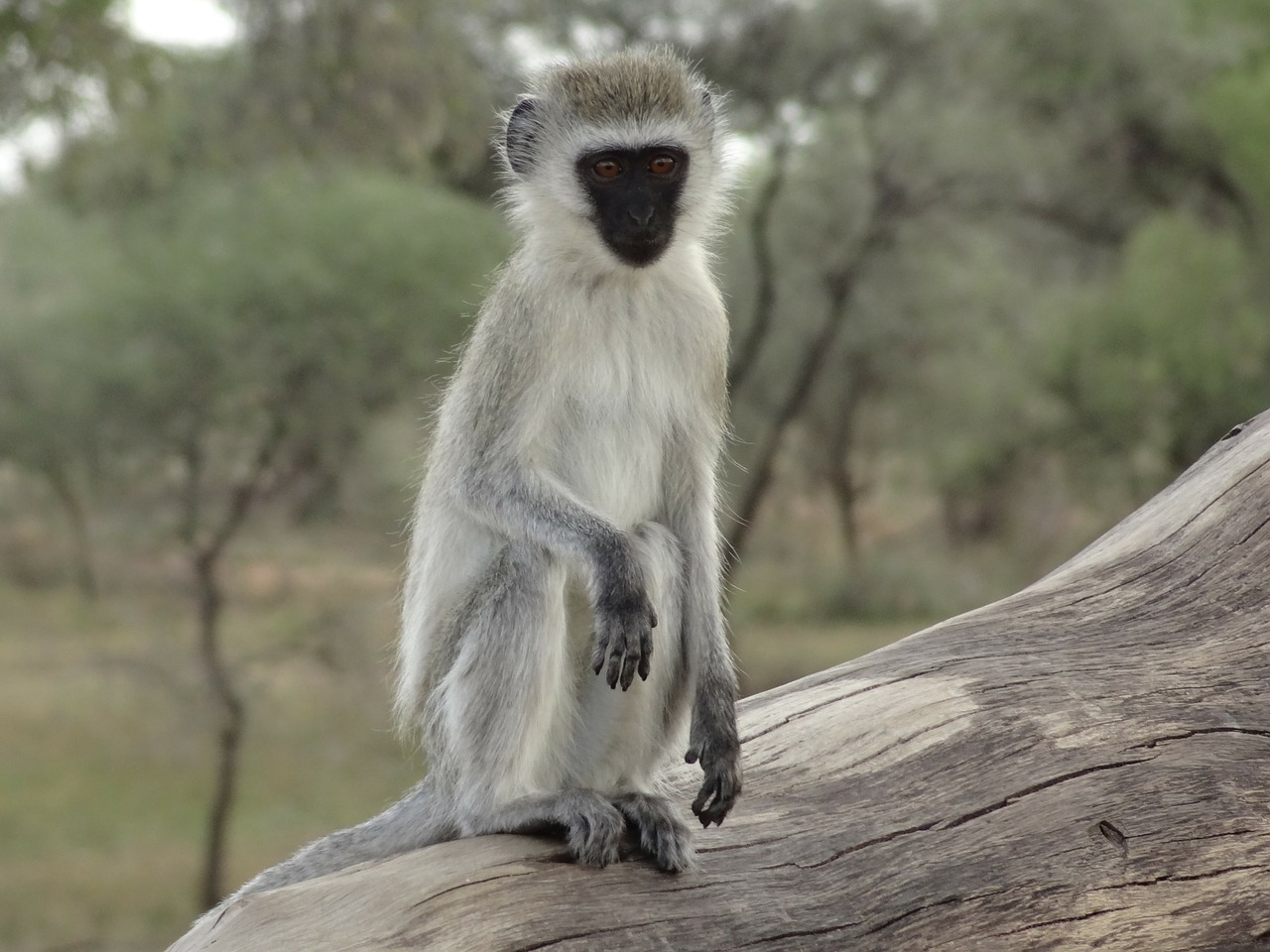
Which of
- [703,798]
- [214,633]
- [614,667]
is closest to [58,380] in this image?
[214,633]

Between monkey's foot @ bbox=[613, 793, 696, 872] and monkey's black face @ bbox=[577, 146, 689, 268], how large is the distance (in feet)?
5.01

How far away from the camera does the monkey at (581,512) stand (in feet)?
12.1

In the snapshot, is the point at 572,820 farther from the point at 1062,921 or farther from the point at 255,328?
the point at 255,328

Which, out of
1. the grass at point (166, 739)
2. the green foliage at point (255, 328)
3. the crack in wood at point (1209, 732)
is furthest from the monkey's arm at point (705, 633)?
the green foliage at point (255, 328)

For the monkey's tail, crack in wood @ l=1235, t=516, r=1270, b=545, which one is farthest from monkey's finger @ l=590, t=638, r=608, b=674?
crack in wood @ l=1235, t=516, r=1270, b=545

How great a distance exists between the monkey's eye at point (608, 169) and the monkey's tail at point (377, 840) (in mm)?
1806

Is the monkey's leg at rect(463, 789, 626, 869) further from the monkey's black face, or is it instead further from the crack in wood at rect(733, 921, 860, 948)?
the monkey's black face

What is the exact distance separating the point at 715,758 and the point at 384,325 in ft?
32.6

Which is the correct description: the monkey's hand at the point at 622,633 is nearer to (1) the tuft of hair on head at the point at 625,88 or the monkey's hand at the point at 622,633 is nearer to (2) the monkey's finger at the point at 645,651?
(2) the monkey's finger at the point at 645,651

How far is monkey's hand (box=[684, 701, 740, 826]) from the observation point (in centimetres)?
368

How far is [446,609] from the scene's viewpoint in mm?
4082

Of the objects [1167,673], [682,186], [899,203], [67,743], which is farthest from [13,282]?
[1167,673]

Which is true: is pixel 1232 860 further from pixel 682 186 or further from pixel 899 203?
pixel 899 203

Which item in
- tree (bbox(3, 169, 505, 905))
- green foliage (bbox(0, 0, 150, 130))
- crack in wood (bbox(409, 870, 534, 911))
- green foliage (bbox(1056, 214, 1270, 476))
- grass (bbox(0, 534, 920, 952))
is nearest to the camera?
crack in wood (bbox(409, 870, 534, 911))
